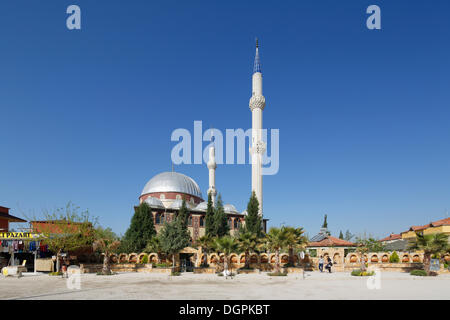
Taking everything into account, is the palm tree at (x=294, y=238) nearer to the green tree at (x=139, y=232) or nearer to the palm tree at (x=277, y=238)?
the palm tree at (x=277, y=238)

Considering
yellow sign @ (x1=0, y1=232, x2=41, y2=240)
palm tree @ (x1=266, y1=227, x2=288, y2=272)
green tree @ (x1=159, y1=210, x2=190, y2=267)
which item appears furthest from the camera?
green tree @ (x1=159, y1=210, x2=190, y2=267)

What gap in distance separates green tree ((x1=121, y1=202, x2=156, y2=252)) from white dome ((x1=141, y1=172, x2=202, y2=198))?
17.7 metres

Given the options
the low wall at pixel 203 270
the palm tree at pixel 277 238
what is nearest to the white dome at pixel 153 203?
the low wall at pixel 203 270

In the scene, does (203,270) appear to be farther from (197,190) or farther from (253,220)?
(197,190)

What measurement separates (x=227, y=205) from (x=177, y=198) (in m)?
9.94

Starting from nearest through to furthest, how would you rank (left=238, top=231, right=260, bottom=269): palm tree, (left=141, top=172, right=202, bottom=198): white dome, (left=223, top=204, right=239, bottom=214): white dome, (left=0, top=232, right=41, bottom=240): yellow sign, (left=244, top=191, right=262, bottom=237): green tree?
(left=0, top=232, right=41, bottom=240): yellow sign, (left=238, top=231, right=260, bottom=269): palm tree, (left=244, top=191, right=262, bottom=237): green tree, (left=223, top=204, right=239, bottom=214): white dome, (left=141, top=172, right=202, bottom=198): white dome

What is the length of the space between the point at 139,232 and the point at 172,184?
21.7 m

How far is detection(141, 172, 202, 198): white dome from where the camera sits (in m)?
65.7

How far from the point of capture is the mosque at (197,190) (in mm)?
56000

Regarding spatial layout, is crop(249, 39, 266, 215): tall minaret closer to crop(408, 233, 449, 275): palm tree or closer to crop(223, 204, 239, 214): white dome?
crop(223, 204, 239, 214): white dome

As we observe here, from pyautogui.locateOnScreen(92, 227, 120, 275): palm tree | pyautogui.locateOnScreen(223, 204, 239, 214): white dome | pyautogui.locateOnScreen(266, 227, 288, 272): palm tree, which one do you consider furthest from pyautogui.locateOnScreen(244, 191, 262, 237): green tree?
pyautogui.locateOnScreen(92, 227, 120, 275): palm tree

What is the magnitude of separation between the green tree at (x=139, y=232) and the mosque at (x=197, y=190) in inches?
214

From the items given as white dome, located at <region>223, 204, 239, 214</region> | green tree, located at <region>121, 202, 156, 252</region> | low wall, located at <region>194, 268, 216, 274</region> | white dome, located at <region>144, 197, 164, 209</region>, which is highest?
white dome, located at <region>144, 197, 164, 209</region>
